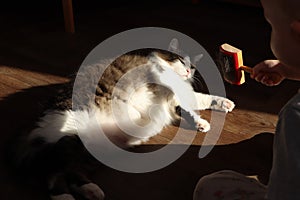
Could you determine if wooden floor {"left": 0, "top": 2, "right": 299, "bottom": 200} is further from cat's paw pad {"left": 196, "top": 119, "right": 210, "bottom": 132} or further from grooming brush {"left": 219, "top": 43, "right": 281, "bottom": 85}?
grooming brush {"left": 219, "top": 43, "right": 281, "bottom": 85}

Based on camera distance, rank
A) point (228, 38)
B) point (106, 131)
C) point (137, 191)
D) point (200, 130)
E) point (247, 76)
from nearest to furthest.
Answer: point (137, 191) < point (106, 131) < point (200, 130) < point (247, 76) < point (228, 38)

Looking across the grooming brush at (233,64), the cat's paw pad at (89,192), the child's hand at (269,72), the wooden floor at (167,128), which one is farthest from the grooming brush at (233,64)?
the cat's paw pad at (89,192)

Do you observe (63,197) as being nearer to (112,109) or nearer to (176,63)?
(112,109)

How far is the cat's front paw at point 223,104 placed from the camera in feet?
5.18

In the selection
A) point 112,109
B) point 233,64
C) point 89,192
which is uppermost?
point 233,64

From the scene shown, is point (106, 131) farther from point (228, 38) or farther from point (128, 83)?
point (228, 38)

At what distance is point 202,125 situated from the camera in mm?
1474

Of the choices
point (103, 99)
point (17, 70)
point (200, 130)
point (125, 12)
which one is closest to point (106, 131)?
point (103, 99)

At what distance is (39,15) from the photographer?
2.41 meters

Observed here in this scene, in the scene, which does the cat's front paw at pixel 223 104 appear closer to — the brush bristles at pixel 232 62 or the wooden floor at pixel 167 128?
the wooden floor at pixel 167 128

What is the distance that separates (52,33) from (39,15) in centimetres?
29

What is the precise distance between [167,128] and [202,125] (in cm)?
12

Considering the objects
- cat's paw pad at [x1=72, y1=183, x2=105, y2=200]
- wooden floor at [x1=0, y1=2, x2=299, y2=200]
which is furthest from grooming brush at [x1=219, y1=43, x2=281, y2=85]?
cat's paw pad at [x1=72, y1=183, x2=105, y2=200]

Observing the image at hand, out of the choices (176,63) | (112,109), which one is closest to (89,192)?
(112,109)
